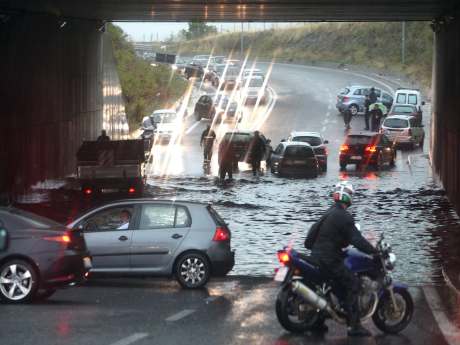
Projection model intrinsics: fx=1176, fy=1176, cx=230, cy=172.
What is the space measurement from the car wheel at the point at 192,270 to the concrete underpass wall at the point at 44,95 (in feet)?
47.6

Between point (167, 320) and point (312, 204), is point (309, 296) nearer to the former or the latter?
point (167, 320)

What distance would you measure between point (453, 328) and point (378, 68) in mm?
97102

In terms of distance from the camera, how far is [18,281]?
14.9 metres

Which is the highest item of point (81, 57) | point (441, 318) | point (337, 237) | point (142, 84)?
point (81, 57)

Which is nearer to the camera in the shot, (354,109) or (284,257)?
(284,257)

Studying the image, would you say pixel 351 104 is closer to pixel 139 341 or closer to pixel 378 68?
pixel 378 68

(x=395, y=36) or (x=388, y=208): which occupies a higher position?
(x=395, y=36)

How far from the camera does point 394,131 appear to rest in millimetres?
54875

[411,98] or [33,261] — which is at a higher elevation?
[411,98]

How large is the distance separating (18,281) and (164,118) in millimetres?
48650

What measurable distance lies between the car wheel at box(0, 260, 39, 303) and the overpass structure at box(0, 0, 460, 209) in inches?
618

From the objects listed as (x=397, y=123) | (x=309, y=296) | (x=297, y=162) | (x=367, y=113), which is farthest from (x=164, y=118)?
(x=309, y=296)

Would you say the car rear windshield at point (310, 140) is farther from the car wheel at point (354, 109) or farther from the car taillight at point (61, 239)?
the car taillight at point (61, 239)

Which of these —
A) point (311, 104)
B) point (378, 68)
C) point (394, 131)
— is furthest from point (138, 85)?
point (394, 131)
